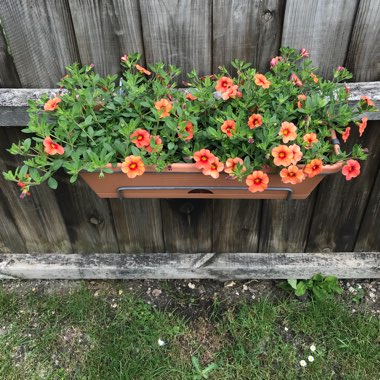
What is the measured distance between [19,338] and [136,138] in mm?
1316

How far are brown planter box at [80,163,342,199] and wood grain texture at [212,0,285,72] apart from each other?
421 millimetres

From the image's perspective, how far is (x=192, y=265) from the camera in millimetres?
2203

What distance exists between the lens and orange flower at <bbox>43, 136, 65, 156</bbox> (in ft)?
4.38

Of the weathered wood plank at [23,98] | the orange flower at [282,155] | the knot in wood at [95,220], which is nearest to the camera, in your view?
the orange flower at [282,155]

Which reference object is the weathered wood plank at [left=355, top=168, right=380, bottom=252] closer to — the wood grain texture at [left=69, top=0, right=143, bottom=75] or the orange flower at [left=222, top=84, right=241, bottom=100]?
the orange flower at [left=222, top=84, right=241, bottom=100]

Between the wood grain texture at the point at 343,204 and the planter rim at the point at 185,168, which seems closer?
the planter rim at the point at 185,168

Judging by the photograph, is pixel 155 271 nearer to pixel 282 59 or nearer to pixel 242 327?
pixel 242 327

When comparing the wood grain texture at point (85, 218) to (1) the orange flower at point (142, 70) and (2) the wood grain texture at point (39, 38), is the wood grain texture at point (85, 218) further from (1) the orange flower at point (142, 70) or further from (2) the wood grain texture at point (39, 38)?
(1) the orange flower at point (142, 70)

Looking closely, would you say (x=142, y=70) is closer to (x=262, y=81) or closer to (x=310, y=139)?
(x=262, y=81)

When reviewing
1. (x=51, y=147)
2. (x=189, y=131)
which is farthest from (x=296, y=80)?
(x=51, y=147)

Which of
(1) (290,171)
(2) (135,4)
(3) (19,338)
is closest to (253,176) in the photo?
(1) (290,171)

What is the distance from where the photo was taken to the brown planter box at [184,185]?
142cm

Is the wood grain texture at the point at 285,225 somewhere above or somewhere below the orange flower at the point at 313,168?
below

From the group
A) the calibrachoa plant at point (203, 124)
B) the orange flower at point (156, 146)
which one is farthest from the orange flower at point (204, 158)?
the orange flower at point (156, 146)
